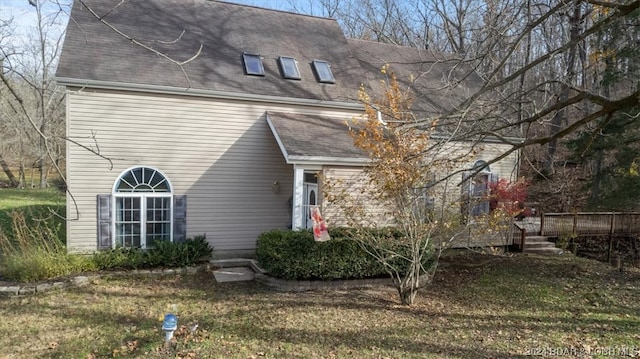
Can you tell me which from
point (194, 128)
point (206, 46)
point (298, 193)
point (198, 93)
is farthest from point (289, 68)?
point (298, 193)

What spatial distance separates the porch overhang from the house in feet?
0.11

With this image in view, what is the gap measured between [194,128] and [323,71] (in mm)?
4328

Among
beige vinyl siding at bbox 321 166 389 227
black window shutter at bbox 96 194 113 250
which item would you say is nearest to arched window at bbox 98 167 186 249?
black window shutter at bbox 96 194 113 250

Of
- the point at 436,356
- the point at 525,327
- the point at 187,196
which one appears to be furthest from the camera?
the point at 187,196

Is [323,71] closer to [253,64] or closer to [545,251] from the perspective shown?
[253,64]

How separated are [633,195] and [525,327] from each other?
7.70 metres

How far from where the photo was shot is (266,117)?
436 inches

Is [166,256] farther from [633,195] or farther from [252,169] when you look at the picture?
[633,195]

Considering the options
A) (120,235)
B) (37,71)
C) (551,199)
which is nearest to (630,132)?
(551,199)

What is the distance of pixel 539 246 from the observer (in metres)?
12.8

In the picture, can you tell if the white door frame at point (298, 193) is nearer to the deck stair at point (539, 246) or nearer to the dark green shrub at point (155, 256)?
the dark green shrub at point (155, 256)

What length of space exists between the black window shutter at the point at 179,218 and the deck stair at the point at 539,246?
9.94 meters

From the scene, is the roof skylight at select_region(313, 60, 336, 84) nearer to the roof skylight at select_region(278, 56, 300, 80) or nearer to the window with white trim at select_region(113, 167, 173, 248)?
the roof skylight at select_region(278, 56, 300, 80)

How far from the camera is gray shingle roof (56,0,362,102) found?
395 inches
